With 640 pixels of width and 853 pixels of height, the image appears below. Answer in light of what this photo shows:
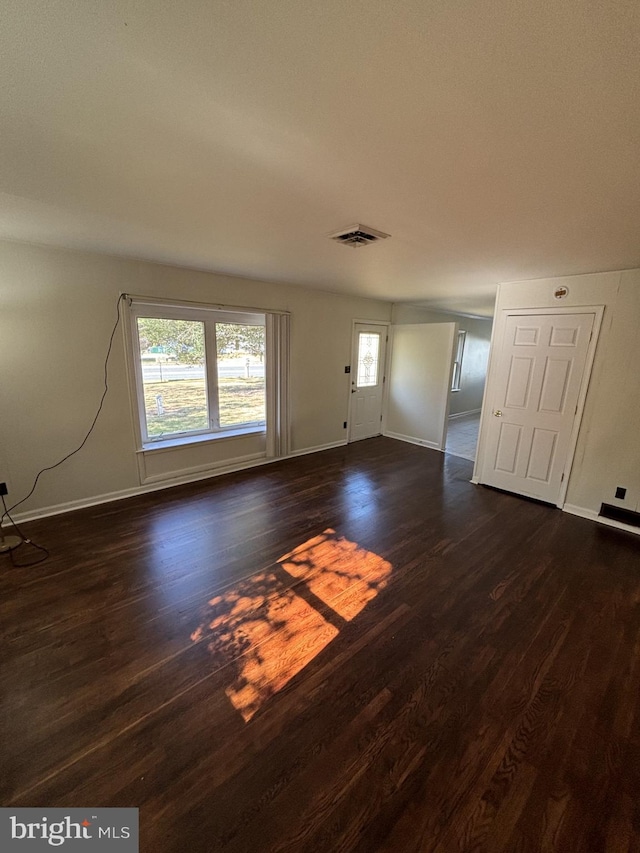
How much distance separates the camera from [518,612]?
7.11 ft

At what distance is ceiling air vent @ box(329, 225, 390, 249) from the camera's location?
2.19 m

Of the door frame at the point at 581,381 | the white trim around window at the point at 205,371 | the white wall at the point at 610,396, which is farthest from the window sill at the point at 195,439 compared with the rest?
the white wall at the point at 610,396

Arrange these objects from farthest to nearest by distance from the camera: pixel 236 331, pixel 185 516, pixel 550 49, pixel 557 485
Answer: pixel 236 331 → pixel 557 485 → pixel 185 516 → pixel 550 49

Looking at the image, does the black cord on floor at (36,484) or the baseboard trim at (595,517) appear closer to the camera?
the black cord on floor at (36,484)

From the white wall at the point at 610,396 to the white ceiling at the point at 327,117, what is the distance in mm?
974

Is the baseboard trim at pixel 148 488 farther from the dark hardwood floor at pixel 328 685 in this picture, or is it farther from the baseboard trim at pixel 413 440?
the baseboard trim at pixel 413 440

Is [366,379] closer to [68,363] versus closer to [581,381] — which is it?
[581,381]

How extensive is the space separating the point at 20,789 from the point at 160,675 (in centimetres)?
55

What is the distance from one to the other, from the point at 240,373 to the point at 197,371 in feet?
1.89

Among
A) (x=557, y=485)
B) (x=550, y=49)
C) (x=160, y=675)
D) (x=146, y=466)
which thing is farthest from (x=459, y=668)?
(x=146, y=466)

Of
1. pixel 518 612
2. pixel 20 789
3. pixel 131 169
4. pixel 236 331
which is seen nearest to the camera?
pixel 20 789

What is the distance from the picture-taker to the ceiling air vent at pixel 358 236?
219 cm

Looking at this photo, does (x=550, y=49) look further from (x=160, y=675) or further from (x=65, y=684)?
(x=65, y=684)

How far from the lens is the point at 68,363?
306 centimetres
